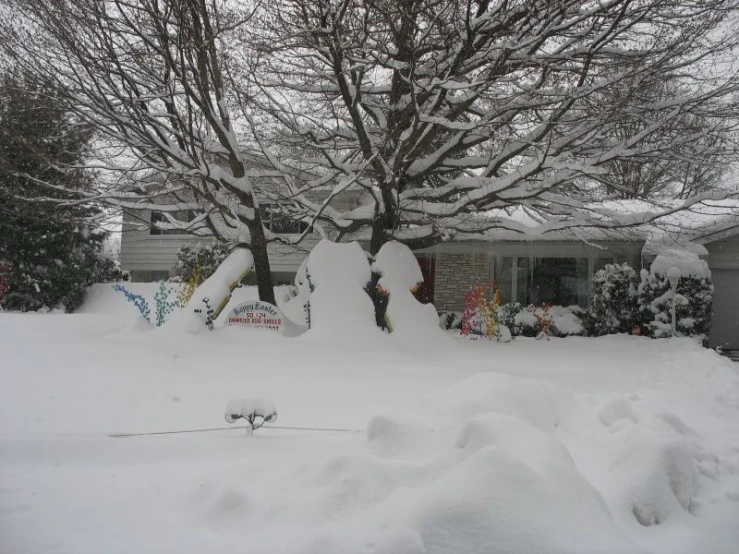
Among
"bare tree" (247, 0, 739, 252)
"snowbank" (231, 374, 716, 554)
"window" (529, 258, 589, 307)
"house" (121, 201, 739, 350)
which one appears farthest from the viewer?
"window" (529, 258, 589, 307)

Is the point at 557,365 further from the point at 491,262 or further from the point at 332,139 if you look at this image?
the point at 491,262

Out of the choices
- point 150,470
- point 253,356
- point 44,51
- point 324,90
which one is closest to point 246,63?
point 324,90

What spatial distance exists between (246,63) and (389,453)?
30.1 feet

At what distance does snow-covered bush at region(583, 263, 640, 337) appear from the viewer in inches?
504

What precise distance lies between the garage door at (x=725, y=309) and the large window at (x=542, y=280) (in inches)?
132

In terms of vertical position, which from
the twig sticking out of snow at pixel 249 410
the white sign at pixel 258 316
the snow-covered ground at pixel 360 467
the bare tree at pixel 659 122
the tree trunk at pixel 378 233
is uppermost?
the bare tree at pixel 659 122

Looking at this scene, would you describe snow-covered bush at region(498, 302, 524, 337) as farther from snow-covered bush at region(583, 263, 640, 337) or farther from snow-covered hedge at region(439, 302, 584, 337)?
snow-covered bush at region(583, 263, 640, 337)

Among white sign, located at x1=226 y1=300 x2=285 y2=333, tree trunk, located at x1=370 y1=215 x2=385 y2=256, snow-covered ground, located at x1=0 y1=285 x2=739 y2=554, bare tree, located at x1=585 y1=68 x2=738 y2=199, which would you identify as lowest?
snow-covered ground, located at x1=0 y1=285 x2=739 y2=554

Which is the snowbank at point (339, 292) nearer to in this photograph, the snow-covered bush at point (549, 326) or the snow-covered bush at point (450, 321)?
the snow-covered bush at point (450, 321)

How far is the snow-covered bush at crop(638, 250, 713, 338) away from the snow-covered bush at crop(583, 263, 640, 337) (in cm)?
36

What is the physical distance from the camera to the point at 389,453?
3.26 metres

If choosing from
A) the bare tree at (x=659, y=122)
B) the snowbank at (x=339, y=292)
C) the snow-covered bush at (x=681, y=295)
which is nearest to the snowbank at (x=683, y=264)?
the snow-covered bush at (x=681, y=295)

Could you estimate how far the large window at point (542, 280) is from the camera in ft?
54.0

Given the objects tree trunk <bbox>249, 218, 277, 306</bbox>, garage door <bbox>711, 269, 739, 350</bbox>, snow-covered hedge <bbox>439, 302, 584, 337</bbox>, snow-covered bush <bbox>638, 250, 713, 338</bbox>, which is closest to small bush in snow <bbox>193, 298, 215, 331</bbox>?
tree trunk <bbox>249, 218, 277, 306</bbox>
